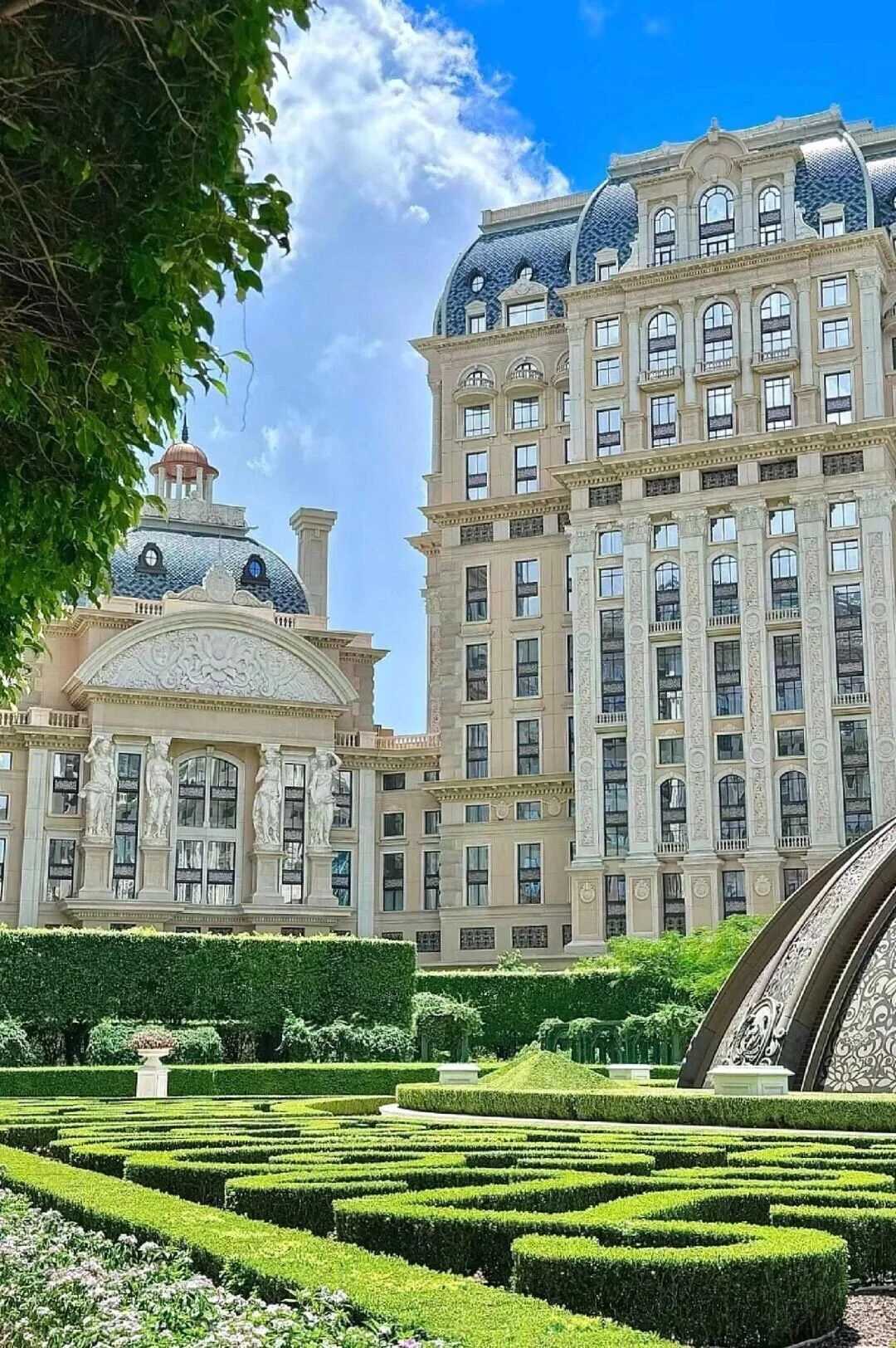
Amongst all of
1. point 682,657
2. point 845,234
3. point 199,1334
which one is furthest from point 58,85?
point 845,234

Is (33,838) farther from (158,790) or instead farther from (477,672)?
(477,672)

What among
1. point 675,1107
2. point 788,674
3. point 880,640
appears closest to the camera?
point 675,1107

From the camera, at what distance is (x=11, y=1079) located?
2916 centimetres

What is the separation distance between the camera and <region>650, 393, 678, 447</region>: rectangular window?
59062 millimetres

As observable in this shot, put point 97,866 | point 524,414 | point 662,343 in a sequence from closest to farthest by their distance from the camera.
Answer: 1. point 97,866
2. point 662,343
3. point 524,414

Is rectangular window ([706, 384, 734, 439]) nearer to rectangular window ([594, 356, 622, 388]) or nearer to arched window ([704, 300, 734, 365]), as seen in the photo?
arched window ([704, 300, 734, 365])

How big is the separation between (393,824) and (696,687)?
47.5 feet

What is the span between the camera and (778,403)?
2277 inches

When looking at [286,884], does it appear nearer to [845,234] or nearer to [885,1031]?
[845,234]

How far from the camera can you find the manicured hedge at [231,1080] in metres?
29.4

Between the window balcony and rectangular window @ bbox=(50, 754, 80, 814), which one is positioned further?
rectangular window @ bbox=(50, 754, 80, 814)

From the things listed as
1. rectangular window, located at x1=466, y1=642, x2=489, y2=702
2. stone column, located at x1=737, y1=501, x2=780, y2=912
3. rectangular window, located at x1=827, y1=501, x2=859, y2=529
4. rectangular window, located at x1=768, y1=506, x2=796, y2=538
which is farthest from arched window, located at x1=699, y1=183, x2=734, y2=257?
rectangular window, located at x1=466, y1=642, x2=489, y2=702

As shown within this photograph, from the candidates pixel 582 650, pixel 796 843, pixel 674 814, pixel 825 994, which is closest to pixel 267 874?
pixel 582 650

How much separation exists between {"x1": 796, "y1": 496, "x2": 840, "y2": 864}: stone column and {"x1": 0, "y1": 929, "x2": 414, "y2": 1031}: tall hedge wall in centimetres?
1917
